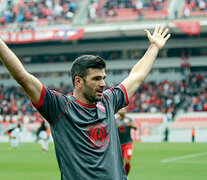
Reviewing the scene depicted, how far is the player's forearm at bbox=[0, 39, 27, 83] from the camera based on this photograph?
3.29 meters

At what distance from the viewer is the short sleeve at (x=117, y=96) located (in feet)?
13.4

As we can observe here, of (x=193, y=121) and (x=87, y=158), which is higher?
(x=87, y=158)

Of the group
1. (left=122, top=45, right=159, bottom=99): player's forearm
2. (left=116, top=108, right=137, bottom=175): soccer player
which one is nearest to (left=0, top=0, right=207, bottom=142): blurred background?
(left=116, top=108, right=137, bottom=175): soccer player

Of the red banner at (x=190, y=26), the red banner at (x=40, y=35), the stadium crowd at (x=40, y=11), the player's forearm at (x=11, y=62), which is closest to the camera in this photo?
the player's forearm at (x=11, y=62)

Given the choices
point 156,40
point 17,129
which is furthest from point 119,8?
point 156,40

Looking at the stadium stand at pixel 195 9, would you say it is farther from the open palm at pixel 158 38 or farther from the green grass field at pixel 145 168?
the open palm at pixel 158 38

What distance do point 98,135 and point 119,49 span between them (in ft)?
127

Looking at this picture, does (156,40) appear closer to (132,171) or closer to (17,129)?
(132,171)

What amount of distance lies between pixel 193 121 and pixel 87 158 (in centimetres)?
2931

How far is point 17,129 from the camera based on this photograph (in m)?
25.5

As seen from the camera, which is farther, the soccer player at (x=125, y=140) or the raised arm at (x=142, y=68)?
the soccer player at (x=125, y=140)

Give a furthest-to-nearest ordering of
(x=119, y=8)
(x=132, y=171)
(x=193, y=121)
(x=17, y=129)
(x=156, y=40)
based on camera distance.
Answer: (x=119, y=8), (x=193, y=121), (x=17, y=129), (x=132, y=171), (x=156, y=40)

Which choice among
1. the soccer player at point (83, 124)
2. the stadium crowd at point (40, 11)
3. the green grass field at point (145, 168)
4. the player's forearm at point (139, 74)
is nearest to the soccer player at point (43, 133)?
the green grass field at point (145, 168)

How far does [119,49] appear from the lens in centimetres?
4206
